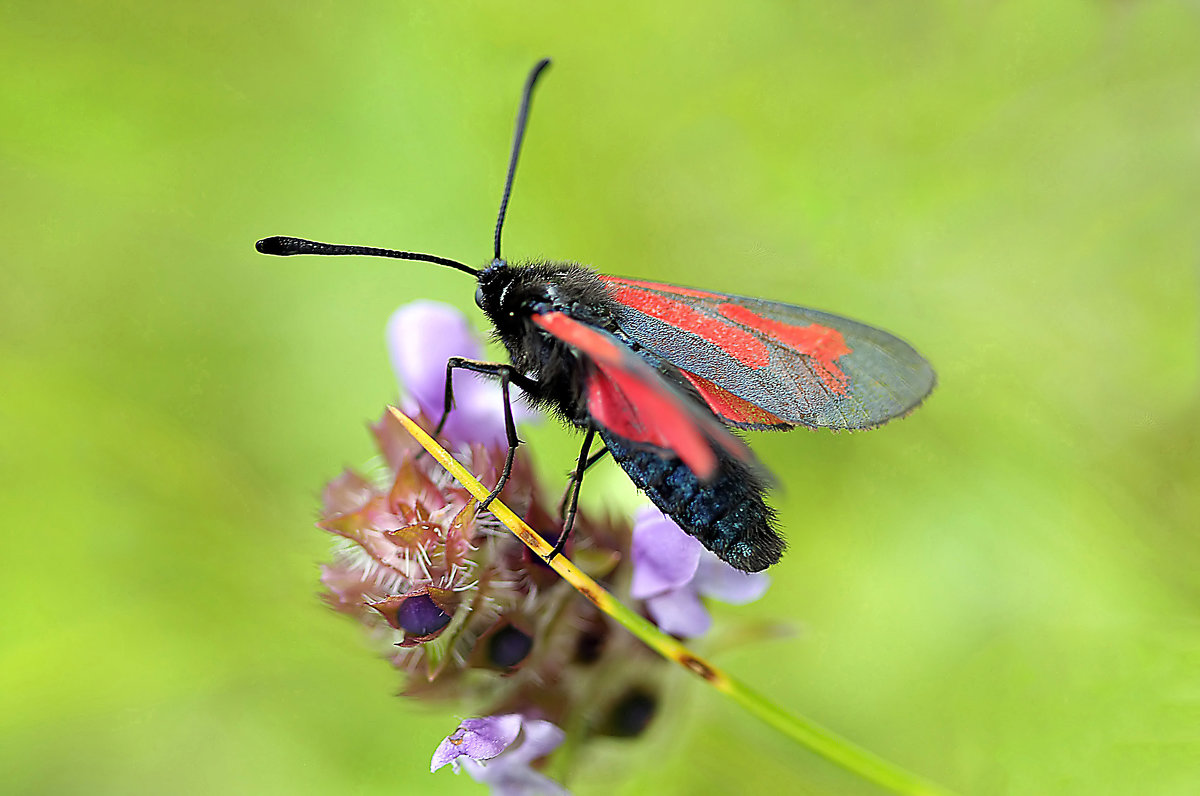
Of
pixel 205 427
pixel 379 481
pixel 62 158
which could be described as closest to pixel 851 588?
pixel 379 481

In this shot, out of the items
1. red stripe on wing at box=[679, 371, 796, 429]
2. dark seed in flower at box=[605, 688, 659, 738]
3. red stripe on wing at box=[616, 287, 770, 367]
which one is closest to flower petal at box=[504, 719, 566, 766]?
dark seed in flower at box=[605, 688, 659, 738]

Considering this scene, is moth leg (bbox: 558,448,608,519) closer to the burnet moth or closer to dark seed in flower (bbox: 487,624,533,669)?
the burnet moth

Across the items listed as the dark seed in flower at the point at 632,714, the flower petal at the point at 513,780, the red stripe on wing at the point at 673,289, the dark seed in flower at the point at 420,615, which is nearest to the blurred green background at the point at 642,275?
the dark seed in flower at the point at 632,714

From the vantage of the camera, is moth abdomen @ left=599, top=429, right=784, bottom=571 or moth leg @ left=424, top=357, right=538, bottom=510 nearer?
moth abdomen @ left=599, top=429, right=784, bottom=571

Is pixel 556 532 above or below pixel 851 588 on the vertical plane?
below

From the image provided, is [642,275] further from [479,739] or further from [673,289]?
[479,739]

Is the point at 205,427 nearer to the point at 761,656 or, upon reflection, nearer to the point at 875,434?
the point at 761,656

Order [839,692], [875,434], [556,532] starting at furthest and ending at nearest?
[875,434] < [839,692] < [556,532]
